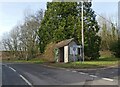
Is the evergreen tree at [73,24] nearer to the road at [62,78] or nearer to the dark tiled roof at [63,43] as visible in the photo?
the dark tiled roof at [63,43]

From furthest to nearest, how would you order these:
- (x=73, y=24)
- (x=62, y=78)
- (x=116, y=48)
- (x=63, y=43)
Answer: (x=116, y=48) → (x=73, y=24) → (x=63, y=43) → (x=62, y=78)

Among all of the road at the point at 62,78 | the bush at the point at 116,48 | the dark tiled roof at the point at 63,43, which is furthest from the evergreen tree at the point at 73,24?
the road at the point at 62,78

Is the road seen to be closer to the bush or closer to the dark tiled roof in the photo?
the dark tiled roof

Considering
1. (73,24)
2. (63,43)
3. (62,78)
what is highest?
(73,24)

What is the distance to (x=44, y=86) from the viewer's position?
47.8ft

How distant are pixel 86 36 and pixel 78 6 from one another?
287 inches

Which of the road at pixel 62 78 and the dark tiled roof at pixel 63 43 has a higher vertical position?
the dark tiled roof at pixel 63 43

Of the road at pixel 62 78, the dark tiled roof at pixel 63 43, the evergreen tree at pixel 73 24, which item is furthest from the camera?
the evergreen tree at pixel 73 24

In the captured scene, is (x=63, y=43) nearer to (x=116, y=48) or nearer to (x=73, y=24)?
(x=73, y=24)

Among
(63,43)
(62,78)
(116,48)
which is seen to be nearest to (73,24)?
(63,43)

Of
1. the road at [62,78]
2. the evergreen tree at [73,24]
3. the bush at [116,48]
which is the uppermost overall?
the evergreen tree at [73,24]

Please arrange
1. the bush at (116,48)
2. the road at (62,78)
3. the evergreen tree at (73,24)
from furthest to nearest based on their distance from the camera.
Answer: the bush at (116,48)
the evergreen tree at (73,24)
the road at (62,78)

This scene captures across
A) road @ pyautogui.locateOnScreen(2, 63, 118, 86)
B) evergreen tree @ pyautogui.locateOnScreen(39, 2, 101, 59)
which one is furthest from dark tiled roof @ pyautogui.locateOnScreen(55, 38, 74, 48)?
road @ pyautogui.locateOnScreen(2, 63, 118, 86)

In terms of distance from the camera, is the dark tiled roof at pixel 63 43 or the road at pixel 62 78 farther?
the dark tiled roof at pixel 63 43
